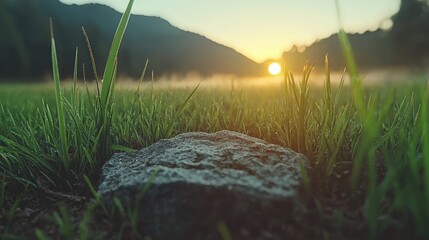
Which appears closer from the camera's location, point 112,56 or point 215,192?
point 215,192

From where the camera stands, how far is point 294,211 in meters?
1.04

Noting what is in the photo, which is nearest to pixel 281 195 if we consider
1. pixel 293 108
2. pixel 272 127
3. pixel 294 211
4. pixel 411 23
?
pixel 294 211

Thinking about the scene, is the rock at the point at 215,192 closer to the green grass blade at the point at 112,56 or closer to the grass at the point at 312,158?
the grass at the point at 312,158

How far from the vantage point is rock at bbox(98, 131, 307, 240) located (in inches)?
40.9

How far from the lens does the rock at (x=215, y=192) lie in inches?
40.9

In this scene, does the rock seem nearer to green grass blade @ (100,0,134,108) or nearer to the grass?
the grass

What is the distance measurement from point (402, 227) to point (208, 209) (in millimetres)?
431

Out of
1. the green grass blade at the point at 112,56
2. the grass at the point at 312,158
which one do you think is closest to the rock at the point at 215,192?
the grass at the point at 312,158

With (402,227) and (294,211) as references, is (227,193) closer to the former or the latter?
(294,211)

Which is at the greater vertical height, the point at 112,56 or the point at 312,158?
the point at 112,56

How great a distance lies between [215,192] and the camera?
1.08m

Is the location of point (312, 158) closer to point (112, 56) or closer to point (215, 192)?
point (215, 192)

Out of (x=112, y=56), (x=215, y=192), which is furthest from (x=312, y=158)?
(x=112, y=56)

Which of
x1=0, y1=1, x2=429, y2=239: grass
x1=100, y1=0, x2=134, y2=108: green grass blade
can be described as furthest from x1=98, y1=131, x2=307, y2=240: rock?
x1=100, y1=0, x2=134, y2=108: green grass blade
